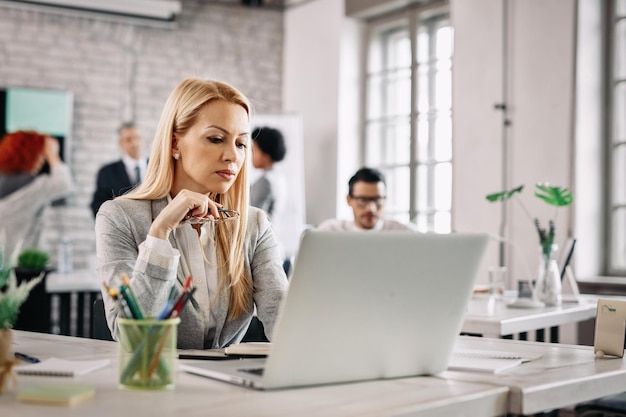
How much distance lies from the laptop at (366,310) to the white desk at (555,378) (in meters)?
0.11

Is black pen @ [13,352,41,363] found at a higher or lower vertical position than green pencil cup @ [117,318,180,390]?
lower

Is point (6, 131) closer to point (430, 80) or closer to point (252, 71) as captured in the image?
point (252, 71)

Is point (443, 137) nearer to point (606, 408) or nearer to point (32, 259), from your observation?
point (32, 259)

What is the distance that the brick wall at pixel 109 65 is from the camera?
6.48m

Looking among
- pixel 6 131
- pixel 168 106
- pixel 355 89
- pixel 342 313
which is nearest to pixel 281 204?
pixel 355 89

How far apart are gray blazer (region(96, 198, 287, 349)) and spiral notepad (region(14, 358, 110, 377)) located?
0.37 meters

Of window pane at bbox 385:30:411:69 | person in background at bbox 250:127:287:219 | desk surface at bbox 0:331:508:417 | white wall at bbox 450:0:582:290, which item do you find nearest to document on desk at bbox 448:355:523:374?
desk surface at bbox 0:331:508:417

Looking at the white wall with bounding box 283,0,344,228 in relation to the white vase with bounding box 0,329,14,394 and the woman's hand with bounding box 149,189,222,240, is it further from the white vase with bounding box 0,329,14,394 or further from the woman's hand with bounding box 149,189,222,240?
the white vase with bounding box 0,329,14,394

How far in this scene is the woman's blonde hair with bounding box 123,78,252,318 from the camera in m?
2.01

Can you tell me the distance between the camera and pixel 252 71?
737 centimetres

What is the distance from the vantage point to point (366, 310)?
1.22 metres

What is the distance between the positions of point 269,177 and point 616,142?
233 centimetres

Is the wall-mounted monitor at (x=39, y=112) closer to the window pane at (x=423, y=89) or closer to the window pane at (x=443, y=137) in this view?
the window pane at (x=423, y=89)

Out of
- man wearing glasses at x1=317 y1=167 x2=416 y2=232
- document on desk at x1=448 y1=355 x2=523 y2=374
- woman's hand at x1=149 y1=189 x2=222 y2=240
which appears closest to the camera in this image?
document on desk at x1=448 y1=355 x2=523 y2=374
